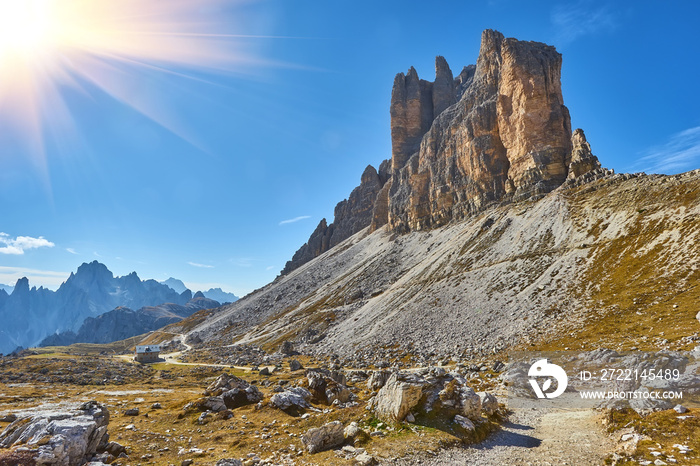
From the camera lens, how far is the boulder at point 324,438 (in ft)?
57.4

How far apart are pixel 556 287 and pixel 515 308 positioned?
8778mm

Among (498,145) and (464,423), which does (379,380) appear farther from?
(498,145)

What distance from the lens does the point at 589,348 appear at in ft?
132

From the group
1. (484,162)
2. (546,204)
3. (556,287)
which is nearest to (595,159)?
(546,204)

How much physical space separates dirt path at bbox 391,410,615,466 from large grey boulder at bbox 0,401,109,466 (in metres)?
15.8

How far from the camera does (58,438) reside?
1570 centimetres

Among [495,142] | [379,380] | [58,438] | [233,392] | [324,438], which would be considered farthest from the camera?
[495,142]

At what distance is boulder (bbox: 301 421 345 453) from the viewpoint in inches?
688

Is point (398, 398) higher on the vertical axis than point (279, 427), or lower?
higher

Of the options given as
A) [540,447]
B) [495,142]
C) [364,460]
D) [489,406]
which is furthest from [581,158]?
[364,460]

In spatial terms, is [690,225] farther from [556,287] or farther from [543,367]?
[543,367]

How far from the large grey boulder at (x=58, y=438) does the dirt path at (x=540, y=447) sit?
1578 centimetres

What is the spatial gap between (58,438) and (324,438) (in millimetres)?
12545

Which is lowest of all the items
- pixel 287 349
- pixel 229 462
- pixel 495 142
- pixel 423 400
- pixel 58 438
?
pixel 287 349
